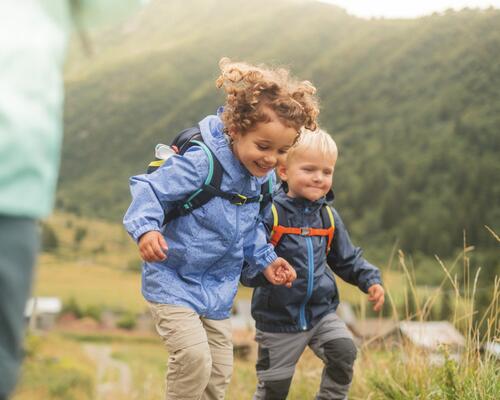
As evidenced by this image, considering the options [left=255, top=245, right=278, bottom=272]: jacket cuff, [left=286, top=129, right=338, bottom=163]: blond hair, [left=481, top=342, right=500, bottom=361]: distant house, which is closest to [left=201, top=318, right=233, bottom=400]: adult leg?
[left=255, top=245, right=278, bottom=272]: jacket cuff

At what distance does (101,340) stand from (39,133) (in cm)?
8449

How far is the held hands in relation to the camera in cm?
293

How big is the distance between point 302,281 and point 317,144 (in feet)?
1.93

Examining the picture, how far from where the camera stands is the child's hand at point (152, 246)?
2363 millimetres

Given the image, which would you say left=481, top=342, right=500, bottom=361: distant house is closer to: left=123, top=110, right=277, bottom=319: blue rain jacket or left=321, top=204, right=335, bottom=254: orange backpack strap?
left=321, top=204, right=335, bottom=254: orange backpack strap

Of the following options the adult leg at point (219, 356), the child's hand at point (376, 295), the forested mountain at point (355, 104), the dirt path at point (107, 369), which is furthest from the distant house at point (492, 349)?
the forested mountain at point (355, 104)

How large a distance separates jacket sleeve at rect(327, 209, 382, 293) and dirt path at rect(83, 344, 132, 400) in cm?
4198

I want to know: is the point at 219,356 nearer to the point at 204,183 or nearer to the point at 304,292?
the point at 304,292

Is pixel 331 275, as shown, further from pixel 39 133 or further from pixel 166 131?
pixel 166 131

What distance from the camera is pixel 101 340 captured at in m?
83.0

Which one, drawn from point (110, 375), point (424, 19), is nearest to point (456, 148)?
point (424, 19)

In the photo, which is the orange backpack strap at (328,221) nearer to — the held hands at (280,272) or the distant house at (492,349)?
the held hands at (280,272)

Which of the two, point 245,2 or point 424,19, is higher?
point 245,2

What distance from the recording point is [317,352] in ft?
10.9
